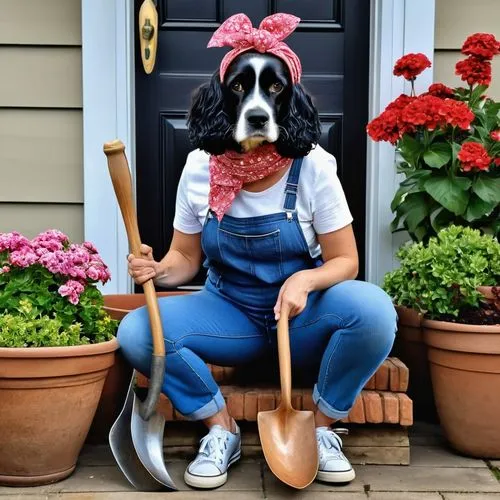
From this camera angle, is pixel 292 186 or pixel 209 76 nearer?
pixel 292 186

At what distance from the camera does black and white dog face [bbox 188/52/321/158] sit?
6.35 ft

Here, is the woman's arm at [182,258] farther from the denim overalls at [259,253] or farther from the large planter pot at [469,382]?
the large planter pot at [469,382]

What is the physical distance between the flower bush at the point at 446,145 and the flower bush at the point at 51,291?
1057 millimetres

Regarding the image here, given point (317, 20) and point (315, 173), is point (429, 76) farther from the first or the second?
point (315, 173)

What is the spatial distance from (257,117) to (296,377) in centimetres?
83

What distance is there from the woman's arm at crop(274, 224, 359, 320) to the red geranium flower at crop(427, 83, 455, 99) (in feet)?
2.68

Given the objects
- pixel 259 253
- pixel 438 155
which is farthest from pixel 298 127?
pixel 438 155

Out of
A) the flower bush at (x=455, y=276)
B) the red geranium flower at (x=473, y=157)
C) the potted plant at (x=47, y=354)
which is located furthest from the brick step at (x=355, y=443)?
the red geranium flower at (x=473, y=157)

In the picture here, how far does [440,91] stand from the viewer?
106 inches

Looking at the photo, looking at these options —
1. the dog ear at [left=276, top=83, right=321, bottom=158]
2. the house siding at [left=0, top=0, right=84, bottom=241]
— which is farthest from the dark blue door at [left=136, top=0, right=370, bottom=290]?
→ the dog ear at [left=276, top=83, right=321, bottom=158]

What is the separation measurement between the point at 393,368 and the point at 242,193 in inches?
25.7

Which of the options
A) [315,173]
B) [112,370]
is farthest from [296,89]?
[112,370]

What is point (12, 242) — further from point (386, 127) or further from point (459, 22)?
point (459, 22)

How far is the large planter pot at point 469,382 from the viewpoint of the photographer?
2.17m
